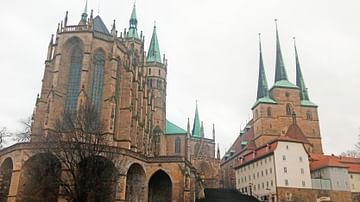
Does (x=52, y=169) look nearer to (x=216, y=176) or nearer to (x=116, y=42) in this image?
(x=116, y=42)

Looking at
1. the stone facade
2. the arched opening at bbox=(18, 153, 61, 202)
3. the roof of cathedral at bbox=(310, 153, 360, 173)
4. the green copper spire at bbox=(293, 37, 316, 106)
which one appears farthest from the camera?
the green copper spire at bbox=(293, 37, 316, 106)

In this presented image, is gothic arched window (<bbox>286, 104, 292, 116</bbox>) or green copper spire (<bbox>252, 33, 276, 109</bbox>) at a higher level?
green copper spire (<bbox>252, 33, 276, 109</bbox>)

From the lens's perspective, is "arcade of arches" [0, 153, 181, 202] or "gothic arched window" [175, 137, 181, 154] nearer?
"arcade of arches" [0, 153, 181, 202]

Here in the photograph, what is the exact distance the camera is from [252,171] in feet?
181

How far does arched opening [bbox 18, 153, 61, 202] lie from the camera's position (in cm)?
2922

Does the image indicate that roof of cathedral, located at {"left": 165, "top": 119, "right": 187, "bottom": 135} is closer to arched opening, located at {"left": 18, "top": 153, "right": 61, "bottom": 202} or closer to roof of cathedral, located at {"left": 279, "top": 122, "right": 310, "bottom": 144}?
roof of cathedral, located at {"left": 279, "top": 122, "right": 310, "bottom": 144}

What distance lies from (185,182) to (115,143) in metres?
7.92

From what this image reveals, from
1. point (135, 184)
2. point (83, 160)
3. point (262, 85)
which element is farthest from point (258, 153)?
point (83, 160)

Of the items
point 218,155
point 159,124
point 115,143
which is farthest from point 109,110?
point 218,155

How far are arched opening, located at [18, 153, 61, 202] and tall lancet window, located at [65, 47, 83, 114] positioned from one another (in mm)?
6857

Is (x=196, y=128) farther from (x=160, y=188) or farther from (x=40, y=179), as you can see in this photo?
(x=40, y=179)

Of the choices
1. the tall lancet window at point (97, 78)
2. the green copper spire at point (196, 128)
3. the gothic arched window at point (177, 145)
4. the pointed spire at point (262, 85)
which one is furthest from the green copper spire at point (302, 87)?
the tall lancet window at point (97, 78)

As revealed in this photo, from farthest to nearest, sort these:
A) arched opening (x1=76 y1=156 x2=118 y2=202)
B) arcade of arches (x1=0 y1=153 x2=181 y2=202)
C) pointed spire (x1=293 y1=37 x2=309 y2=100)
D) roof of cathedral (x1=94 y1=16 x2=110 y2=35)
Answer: pointed spire (x1=293 y1=37 x2=309 y2=100) < roof of cathedral (x1=94 y1=16 x2=110 y2=35) < arcade of arches (x1=0 y1=153 x2=181 y2=202) < arched opening (x1=76 y1=156 x2=118 y2=202)

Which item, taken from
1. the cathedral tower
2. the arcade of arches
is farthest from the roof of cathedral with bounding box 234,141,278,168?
the arcade of arches
